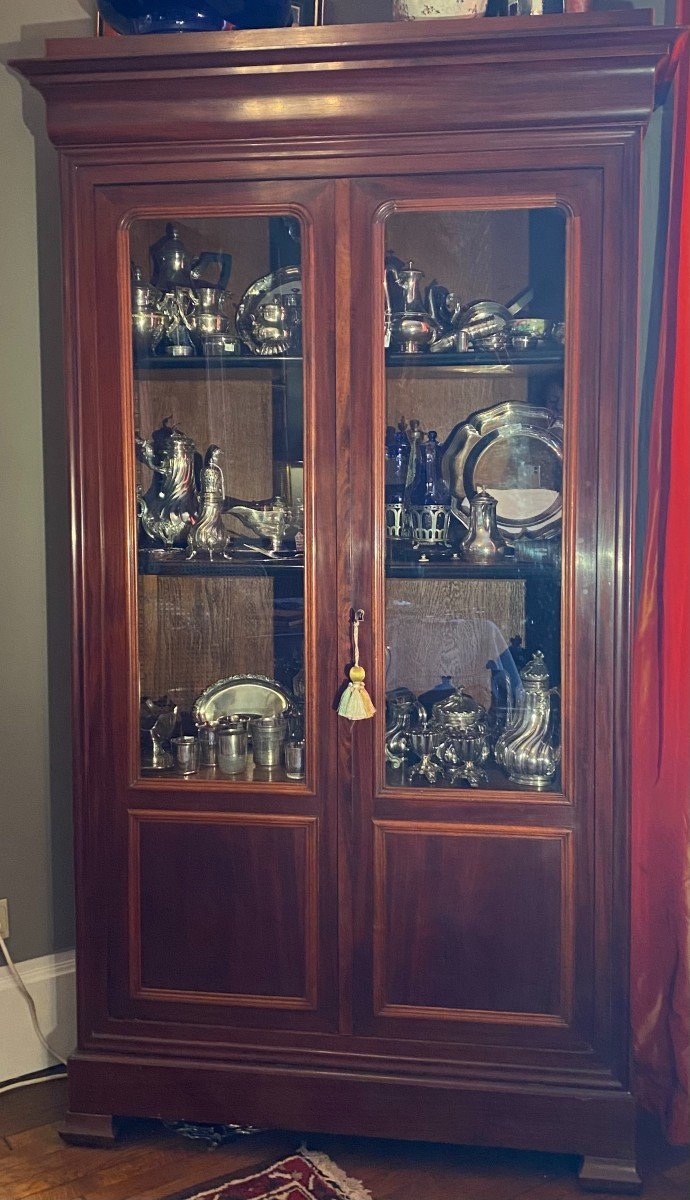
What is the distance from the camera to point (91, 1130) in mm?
2152

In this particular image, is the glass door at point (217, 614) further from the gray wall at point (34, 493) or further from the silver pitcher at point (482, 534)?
the gray wall at point (34, 493)

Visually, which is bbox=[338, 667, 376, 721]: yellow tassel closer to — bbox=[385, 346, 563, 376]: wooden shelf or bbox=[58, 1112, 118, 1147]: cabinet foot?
bbox=[385, 346, 563, 376]: wooden shelf

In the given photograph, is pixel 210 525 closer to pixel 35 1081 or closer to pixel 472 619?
pixel 472 619

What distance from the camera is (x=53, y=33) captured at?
2424 mm

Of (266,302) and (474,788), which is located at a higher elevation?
(266,302)

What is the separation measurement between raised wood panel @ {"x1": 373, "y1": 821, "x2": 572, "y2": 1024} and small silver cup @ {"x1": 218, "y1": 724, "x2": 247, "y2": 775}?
1.01ft

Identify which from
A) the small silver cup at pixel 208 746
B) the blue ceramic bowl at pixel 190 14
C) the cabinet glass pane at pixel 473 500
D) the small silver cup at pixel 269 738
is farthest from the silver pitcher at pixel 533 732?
the blue ceramic bowl at pixel 190 14

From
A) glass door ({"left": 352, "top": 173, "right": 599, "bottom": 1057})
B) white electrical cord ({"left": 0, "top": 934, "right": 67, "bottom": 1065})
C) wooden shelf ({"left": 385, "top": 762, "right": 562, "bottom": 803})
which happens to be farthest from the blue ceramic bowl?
white electrical cord ({"left": 0, "top": 934, "right": 67, "bottom": 1065})

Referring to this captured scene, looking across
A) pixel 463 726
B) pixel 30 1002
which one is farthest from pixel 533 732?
pixel 30 1002

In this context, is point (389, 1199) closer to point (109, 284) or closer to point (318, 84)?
point (109, 284)

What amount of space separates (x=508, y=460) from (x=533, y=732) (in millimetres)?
512

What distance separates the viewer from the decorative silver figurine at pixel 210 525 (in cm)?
214

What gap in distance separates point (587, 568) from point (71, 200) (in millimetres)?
1185

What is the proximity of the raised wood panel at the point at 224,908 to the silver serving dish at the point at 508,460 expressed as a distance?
0.68 m
